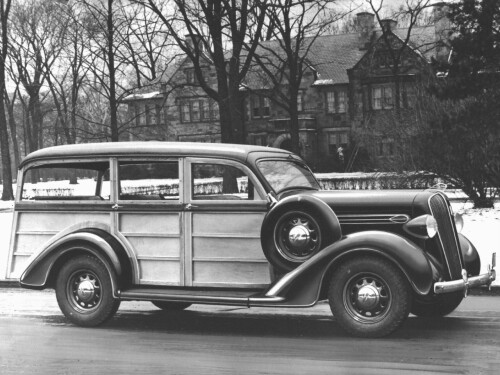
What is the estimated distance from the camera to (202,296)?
7.88 meters

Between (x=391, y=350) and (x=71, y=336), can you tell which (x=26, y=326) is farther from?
(x=391, y=350)

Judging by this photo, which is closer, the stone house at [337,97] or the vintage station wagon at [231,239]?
the vintage station wagon at [231,239]

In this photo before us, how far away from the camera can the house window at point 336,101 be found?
178 ft

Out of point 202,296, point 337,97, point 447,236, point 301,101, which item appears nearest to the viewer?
point 447,236

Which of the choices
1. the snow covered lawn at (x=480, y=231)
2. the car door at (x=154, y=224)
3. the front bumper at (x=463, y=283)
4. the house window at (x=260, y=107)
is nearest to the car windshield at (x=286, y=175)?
the car door at (x=154, y=224)

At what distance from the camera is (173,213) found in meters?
8.24

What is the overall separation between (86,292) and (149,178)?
4.49 feet

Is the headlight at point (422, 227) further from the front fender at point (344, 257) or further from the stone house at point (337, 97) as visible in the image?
the stone house at point (337, 97)

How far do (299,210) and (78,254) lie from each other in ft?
8.20

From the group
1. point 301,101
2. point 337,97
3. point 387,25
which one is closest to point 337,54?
point 337,97

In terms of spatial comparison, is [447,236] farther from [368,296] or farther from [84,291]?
[84,291]

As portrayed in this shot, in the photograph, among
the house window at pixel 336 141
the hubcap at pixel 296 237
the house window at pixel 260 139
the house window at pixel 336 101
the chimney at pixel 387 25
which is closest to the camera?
the hubcap at pixel 296 237

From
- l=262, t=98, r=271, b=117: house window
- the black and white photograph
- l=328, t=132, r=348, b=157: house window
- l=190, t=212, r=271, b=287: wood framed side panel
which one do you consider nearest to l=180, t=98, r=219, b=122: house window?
l=262, t=98, r=271, b=117: house window

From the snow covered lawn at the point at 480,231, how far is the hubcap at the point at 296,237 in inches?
156
